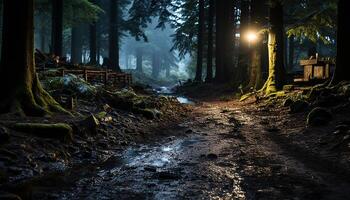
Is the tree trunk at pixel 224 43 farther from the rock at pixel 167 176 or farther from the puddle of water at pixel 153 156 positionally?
the rock at pixel 167 176

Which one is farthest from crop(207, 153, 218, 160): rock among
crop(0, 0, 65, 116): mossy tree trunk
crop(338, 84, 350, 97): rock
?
crop(338, 84, 350, 97): rock

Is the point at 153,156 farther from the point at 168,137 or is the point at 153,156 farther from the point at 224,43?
the point at 224,43

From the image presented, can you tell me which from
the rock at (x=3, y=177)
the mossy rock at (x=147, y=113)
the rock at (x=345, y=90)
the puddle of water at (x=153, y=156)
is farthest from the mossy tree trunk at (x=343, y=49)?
the rock at (x=3, y=177)

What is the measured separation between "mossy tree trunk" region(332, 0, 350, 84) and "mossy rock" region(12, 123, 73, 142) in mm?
9007

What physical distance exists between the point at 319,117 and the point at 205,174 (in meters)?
4.97

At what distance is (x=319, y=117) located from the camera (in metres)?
10.5

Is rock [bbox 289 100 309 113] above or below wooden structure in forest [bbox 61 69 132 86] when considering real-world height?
below

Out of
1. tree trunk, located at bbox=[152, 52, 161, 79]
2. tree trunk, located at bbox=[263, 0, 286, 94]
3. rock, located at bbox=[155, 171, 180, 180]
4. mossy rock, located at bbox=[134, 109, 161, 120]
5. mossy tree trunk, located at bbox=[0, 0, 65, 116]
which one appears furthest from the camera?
tree trunk, located at bbox=[152, 52, 161, 79]

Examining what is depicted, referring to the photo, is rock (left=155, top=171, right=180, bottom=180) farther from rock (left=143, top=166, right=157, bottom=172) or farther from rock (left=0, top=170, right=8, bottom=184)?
rock (left=0, top=170, right=8, bottom=184)

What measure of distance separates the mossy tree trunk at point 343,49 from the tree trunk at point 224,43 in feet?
53.8

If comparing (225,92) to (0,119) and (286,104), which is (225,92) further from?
(0,119)

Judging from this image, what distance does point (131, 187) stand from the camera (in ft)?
19.7

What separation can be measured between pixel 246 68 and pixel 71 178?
20.1 m

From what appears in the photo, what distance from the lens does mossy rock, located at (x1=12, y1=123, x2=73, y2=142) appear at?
788 centimetres
